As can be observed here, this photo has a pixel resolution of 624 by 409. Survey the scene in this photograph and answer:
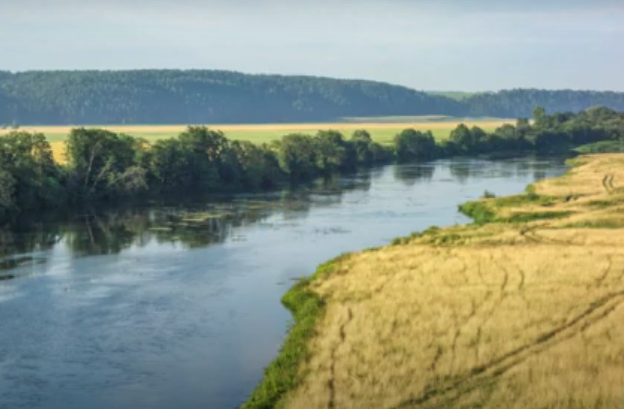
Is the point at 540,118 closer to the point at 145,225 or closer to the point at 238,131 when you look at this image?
the point at 238,131

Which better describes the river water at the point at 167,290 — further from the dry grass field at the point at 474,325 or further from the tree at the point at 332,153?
the tree at the point at 332,153

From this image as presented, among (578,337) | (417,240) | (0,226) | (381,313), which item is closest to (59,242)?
(0,226)

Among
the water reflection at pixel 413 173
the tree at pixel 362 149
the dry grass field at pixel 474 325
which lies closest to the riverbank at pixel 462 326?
the dry grass field at pixel 474 325

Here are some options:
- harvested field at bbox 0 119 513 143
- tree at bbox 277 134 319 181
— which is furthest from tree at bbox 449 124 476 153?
tree at bbox 277 134 319 181

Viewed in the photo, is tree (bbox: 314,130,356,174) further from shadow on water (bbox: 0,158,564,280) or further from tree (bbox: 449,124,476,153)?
tree (bbox: 449,124,476,153)

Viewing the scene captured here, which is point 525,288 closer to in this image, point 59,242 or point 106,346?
point 106,346
